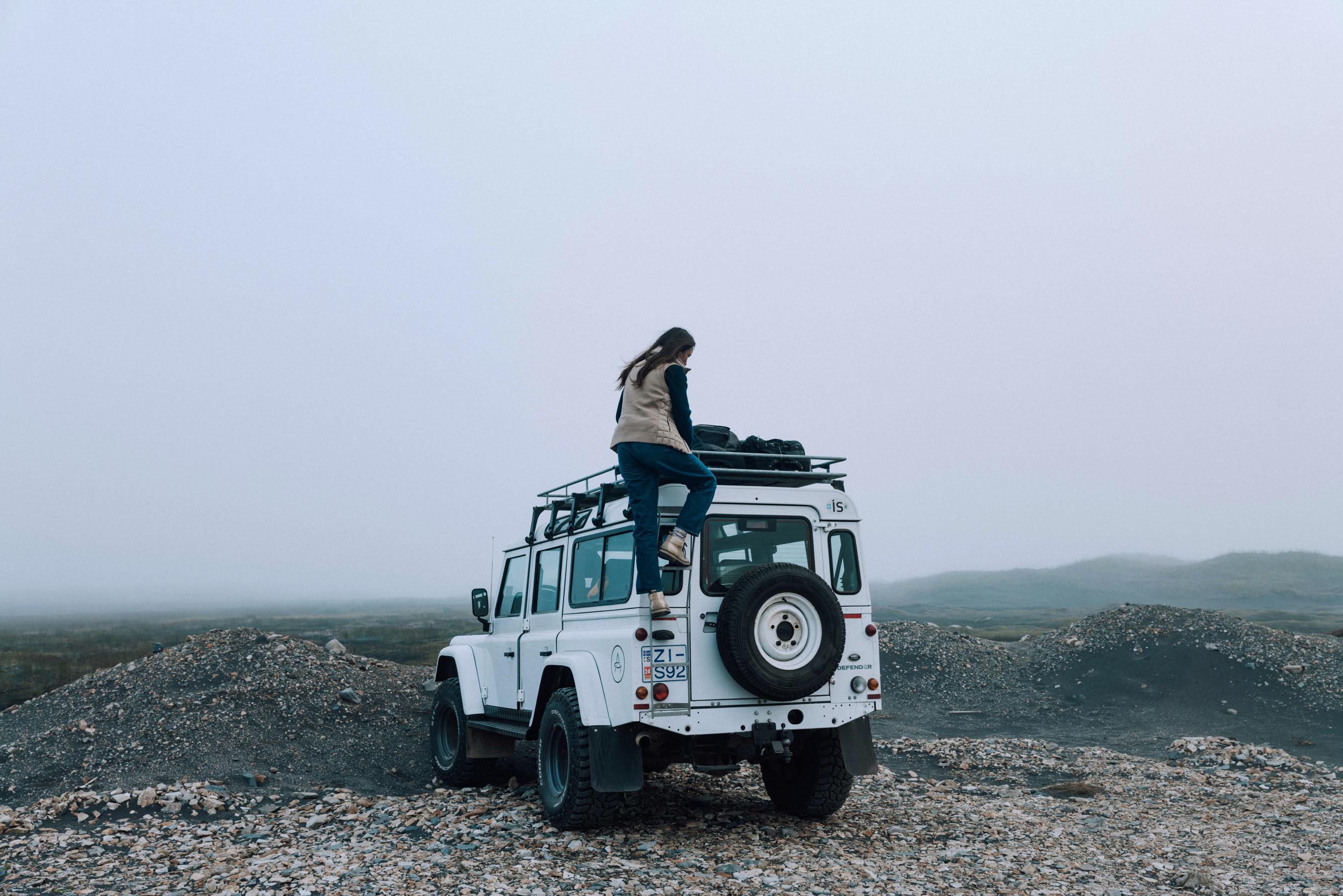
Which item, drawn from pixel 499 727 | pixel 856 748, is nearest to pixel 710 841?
pixel 856 748

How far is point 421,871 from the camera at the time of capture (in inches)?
276

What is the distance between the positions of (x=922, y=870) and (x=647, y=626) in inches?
107

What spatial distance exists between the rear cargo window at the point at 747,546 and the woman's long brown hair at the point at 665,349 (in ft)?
4.25

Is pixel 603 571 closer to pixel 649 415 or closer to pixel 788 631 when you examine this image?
pixel 649 415

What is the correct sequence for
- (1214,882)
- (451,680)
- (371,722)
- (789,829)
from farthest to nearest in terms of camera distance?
(371,722), (451,680), (789,829), (1214,882)

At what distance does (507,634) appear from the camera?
10.3 meters

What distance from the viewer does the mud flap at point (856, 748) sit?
7855 millimetres

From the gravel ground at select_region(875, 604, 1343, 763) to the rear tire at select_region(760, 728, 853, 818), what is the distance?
7824 millimetres

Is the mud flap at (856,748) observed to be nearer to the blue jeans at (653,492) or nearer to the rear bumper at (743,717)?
the rear bumper at (743,717)

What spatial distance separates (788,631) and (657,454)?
1698 millimetres

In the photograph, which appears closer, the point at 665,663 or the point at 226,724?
the point at 665,663

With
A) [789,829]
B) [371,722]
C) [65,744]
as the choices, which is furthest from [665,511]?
[65,744]

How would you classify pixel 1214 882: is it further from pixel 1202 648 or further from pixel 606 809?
pixel 1202 648

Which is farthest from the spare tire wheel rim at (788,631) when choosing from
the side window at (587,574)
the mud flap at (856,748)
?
the side window at (587,574)
